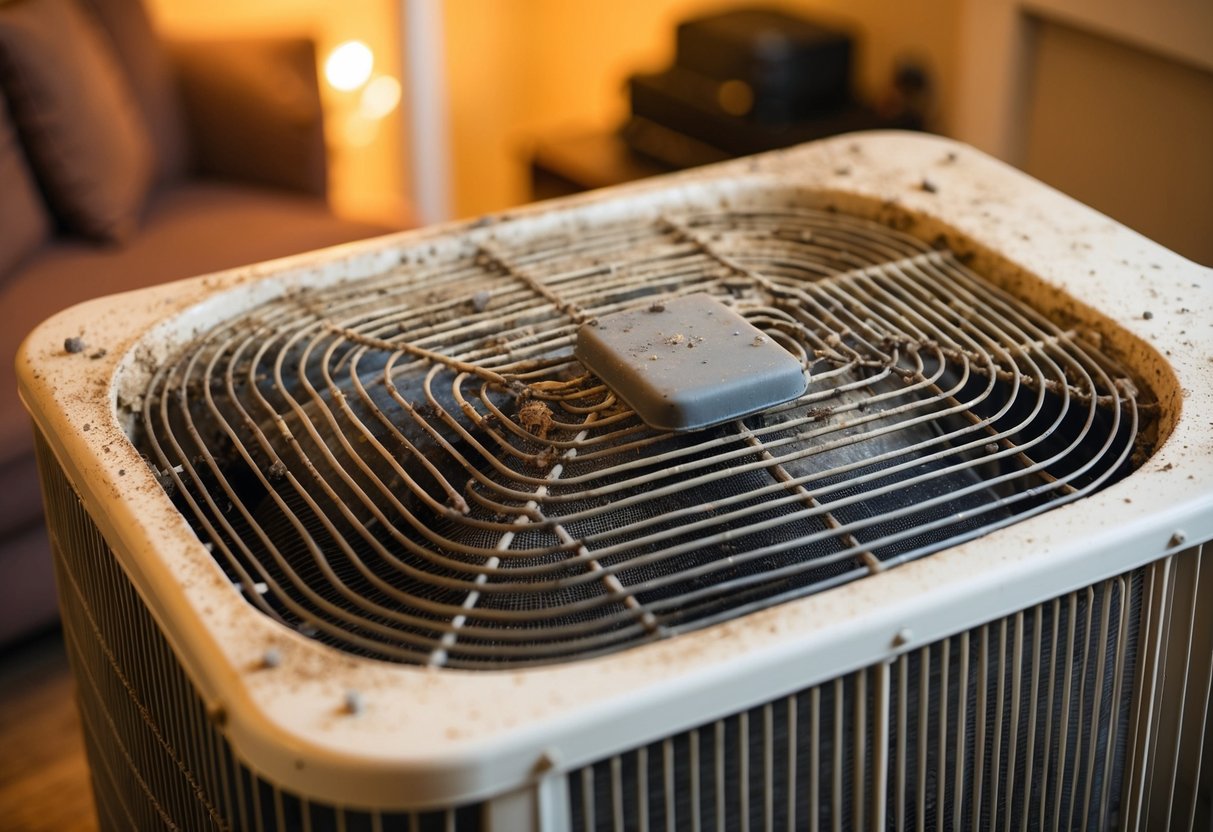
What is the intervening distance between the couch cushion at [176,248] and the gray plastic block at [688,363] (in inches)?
39.1

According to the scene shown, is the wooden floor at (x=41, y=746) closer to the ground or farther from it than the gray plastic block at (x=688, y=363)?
closer to the ground

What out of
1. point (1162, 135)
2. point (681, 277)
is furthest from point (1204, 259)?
point (681, 277)

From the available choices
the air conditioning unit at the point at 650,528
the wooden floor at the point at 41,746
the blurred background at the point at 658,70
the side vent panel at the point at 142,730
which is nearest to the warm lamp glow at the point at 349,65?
the blurred background at the point at 658,70

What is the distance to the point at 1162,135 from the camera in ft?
6.61

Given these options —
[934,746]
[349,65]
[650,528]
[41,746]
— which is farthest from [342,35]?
[934,746]

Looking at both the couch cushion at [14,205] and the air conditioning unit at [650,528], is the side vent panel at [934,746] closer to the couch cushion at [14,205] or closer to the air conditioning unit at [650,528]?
the air conditioning unit at [650,528]

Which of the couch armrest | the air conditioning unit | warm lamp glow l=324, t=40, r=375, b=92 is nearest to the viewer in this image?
the air conditioning unit

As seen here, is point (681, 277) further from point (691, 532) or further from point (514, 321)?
point (691, 532)

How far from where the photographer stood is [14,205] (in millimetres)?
2059

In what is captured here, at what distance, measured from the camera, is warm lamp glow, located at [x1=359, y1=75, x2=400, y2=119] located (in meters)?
2.97

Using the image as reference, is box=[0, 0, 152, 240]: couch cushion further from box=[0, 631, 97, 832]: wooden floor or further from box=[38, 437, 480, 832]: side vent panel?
box=[38, 437, 480, 832]: side vent panel

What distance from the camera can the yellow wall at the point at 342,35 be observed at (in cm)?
266

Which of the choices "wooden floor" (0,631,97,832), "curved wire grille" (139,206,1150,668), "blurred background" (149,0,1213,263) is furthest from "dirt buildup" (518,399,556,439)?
"blurred background" (149,0,1213,263)

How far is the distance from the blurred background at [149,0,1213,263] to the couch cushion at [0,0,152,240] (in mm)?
372
